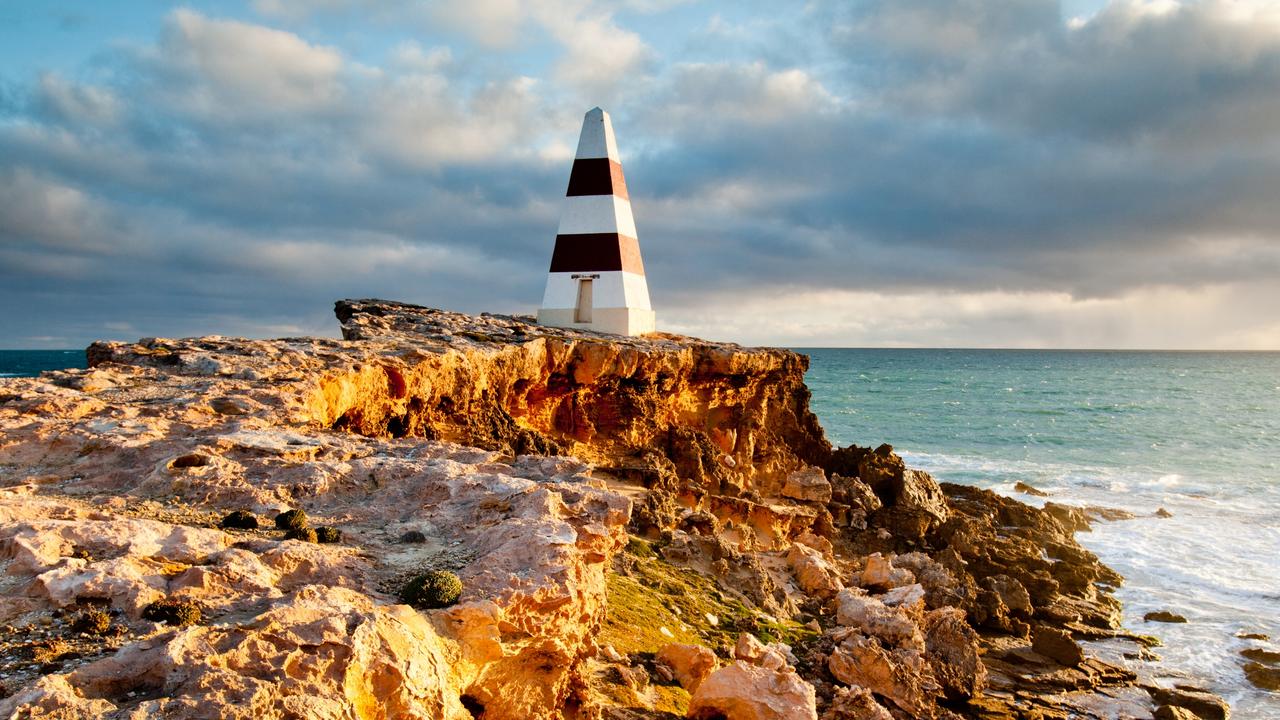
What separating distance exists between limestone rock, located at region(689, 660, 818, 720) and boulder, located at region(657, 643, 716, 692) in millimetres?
850

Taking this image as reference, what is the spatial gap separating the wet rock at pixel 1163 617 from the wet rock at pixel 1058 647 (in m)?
4.49

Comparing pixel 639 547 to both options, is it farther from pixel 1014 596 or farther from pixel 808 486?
pixel 808 486

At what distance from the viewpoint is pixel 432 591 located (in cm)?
616

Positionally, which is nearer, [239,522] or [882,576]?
[239,522]

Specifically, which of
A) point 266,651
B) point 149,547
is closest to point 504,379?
point 149,547

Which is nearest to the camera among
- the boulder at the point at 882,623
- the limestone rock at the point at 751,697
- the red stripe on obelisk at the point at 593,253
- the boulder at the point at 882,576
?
the limestone rock at the point at 751,697

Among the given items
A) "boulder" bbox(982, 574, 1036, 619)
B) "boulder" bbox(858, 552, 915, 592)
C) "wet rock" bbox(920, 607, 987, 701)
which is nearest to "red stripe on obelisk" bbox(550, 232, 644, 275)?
"boulder" bbox(858, 552, 915, 592)

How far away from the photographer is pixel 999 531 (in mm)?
26938

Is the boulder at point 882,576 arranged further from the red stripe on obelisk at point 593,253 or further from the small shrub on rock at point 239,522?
the small shrub on rock at point 239,522

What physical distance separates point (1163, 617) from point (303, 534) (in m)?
20.4

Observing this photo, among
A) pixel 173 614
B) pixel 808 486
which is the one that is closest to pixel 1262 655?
pixel 808 486

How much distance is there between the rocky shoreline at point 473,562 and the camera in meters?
5.17

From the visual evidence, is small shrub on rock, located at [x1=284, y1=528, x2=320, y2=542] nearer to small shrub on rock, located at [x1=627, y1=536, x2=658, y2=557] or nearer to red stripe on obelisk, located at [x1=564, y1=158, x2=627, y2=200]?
small shrub on rock, located at [x1=627, y1=536, x2=658, y2=557]

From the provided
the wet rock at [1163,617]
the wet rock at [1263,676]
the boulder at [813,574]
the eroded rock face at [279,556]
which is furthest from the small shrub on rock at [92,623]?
the wet rock at [1163,617]
